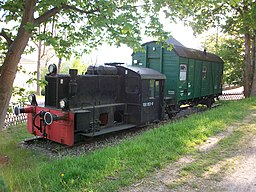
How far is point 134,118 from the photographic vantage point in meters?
9.66

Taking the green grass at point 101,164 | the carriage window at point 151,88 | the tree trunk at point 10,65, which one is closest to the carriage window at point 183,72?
the carriage window at point 151,88

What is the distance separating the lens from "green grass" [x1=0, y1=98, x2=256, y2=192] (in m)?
4.15

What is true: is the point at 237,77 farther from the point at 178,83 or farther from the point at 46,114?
the point at 46,114

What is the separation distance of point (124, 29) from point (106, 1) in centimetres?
60

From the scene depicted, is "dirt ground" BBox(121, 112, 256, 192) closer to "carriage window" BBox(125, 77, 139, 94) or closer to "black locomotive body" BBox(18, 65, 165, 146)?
"black locomotive body" BBox(18, 65, 165, 146)

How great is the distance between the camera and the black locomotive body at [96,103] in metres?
7.52

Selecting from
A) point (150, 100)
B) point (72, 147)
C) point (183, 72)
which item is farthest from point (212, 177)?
point (183, 72)

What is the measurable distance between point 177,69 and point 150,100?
281 centimetres

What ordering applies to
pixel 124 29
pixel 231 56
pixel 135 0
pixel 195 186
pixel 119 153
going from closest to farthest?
pixel 195 186
pixel 124 29
pixel 119 153
pixel 135 0
pixel 231 56

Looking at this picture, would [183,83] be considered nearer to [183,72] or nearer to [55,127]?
[183,72]

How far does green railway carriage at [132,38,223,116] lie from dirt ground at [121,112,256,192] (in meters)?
6.25

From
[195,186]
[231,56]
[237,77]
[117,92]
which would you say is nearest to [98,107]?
[117,92]

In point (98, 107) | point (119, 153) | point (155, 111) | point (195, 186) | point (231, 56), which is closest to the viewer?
point (195, 186)

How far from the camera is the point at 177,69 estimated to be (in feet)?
39.8
